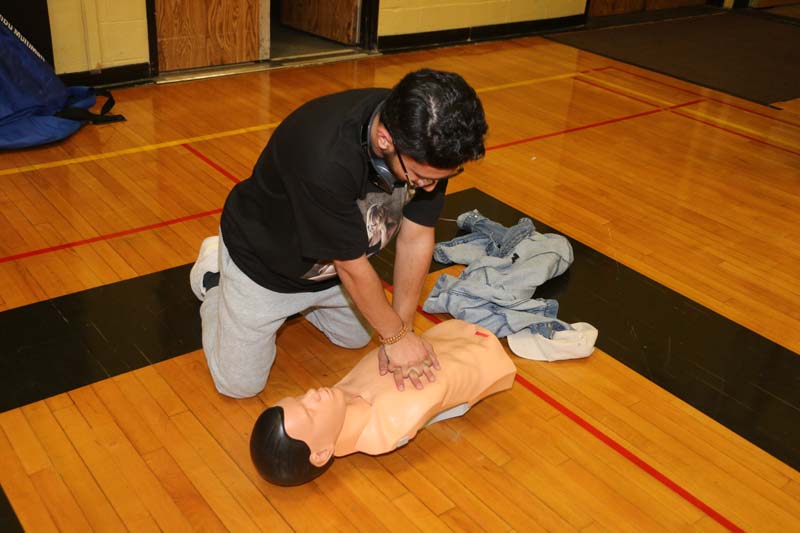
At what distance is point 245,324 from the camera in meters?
2.15

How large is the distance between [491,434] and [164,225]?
1607 millimetres

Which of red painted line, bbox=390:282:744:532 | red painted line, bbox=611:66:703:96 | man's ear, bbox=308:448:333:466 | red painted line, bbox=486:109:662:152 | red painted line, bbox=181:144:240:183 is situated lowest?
red painted line, bbox=390:282:744:532

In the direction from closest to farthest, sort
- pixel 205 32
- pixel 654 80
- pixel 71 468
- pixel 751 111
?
pixel 71 468 < pixel 205 32 < pixel 751 111 < pixel 654 80

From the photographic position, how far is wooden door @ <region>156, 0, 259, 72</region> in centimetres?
469

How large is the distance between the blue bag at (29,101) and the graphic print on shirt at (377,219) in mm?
2213

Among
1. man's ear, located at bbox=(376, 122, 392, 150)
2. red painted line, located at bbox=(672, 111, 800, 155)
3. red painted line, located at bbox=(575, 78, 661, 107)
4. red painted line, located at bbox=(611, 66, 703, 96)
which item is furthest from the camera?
red painted line, located at bbox=(611, 66, 703, 96)

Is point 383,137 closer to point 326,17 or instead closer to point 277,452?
point 277,452

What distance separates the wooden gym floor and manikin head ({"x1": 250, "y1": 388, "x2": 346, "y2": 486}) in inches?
4.2

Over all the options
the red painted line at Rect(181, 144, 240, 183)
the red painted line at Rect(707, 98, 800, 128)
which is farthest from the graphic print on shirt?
the red painted line at Rect(707, 98, 800, 128)

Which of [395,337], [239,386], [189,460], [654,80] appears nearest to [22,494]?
[189,460]

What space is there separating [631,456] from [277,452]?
972mm

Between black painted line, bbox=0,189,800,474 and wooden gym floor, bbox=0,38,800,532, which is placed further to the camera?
black painted line, bbox=0,189,800,474

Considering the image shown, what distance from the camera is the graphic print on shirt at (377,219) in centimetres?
193

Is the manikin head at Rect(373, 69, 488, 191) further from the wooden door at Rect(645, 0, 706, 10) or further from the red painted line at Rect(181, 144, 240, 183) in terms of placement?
A: the wooden door at Rect(645, 0, 706, 10)
